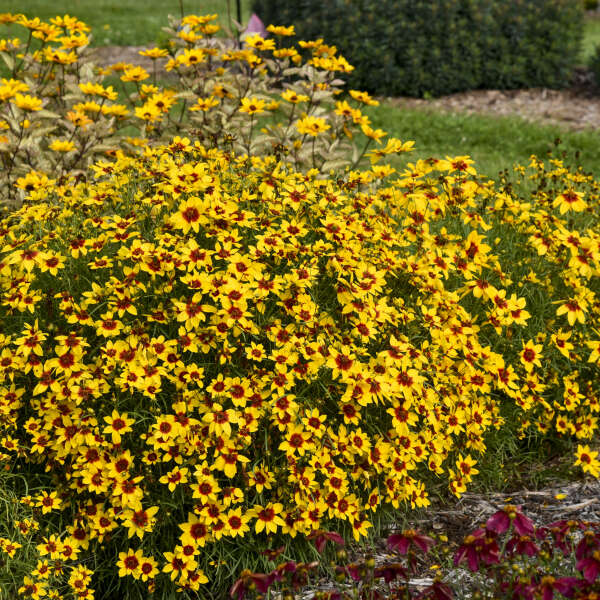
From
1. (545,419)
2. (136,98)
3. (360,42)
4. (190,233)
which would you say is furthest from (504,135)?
(190,233)

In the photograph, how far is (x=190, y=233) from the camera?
3.19 metres

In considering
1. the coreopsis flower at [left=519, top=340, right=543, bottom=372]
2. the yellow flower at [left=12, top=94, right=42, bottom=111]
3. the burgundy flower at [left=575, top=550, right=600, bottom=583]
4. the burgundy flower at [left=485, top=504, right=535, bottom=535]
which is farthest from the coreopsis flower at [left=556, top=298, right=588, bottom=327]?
the yellow flower at [left=12, top=94, right=42, bottom=111]

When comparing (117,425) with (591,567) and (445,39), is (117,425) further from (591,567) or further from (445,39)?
(445,39)

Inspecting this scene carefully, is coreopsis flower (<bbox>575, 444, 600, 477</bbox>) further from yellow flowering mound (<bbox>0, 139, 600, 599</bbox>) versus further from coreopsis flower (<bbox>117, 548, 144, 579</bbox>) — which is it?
coreopsis flower (<bbox>117, 548, 144, 579</bbox>)

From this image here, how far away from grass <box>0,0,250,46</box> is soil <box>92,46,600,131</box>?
13.1 ft

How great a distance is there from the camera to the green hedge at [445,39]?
10406mm

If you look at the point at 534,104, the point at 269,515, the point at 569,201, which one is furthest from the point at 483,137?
the point at 269,515

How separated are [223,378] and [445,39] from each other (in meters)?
9.17

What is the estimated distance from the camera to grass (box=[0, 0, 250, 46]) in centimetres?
1467

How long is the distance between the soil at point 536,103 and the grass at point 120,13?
3983 millimetres

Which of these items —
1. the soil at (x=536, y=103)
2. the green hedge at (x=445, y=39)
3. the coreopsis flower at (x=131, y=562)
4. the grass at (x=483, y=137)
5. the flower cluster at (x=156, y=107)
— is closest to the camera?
the coreopsis flower at (x=131, y=562)

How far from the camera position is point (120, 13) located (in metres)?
18.9

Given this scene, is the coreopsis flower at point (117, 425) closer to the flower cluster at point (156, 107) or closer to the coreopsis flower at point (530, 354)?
the coreopsis flower at point (530, 354)

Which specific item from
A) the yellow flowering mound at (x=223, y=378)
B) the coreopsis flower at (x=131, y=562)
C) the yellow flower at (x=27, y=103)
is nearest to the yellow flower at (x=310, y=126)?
the yellow flowering mound at (x=223, y=378)
